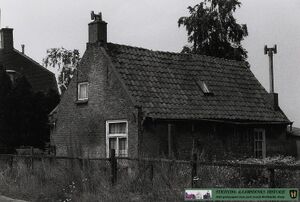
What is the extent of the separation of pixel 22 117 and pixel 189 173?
17673 millimetres

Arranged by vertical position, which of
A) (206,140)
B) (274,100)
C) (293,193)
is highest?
(274,100)

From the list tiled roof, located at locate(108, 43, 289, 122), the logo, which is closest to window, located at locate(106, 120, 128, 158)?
tiled roof, located at locate(108, 43, 289, 122)

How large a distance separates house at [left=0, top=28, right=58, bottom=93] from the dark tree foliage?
14590mm

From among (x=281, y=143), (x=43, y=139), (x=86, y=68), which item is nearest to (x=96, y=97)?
(x=86, y=68)

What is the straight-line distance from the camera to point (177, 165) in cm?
1298

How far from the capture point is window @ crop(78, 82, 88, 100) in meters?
24.5

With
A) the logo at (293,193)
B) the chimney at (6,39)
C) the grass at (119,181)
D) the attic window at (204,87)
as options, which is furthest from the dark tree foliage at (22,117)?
the logo at (293,193)

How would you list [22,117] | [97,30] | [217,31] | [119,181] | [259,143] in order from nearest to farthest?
[119,181] → [97,30] → [259,143] → [22,117] → [217,31]

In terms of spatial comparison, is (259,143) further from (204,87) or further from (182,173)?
(182,173)

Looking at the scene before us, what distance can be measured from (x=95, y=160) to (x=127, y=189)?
206 cm

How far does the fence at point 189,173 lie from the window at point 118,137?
20.3ft

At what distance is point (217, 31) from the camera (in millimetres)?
44000

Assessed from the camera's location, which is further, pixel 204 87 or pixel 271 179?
pixel 204 87

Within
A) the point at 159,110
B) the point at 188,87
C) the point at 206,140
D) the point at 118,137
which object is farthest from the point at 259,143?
the point at 118,137
